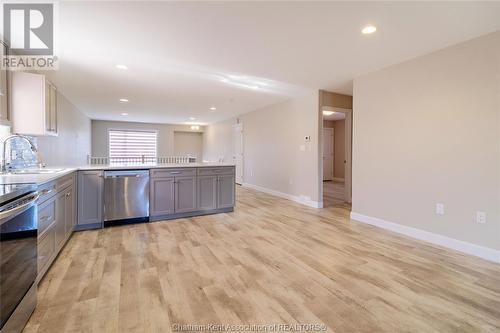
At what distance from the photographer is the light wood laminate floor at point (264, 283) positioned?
1609mm

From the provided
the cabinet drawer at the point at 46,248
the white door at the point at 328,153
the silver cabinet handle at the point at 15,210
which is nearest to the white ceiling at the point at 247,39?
the silver cabinet handle at the point at 15,210

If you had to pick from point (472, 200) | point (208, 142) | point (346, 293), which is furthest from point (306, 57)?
point (208, 142)

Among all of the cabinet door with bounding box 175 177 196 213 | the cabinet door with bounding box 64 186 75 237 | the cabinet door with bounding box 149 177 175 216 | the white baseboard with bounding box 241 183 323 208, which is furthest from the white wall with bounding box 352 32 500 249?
the cabinet door with bounding box 64 186 75 237

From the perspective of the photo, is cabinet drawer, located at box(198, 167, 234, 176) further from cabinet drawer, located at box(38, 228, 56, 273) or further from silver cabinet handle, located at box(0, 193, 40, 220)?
silver cabinet handle, located at box(0, 193, 40, 220)

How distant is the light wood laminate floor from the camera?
5.28ft

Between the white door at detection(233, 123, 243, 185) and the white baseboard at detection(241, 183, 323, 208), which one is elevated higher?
the white door at detection(233, 123, 243, 185)

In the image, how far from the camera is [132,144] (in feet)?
32.3

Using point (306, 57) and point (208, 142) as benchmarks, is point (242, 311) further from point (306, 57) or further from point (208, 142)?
Answer: point (208, 142)

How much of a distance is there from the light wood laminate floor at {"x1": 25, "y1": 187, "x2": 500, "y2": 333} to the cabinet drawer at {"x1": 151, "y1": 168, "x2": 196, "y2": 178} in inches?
35.8

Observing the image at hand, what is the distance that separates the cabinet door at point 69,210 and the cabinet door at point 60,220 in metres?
0.09

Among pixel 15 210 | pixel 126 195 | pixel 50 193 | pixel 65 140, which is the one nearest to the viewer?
pixel 15 210

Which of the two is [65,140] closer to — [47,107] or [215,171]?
[47,107]

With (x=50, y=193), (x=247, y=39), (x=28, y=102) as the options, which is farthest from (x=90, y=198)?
(x=247, y=39)

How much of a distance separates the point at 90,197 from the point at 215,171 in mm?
1894
